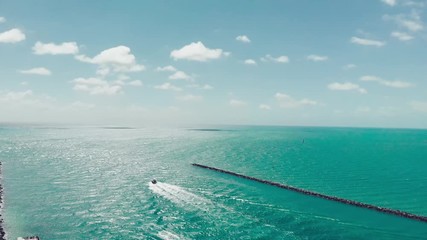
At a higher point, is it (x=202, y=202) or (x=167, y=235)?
(x=202, y=202)

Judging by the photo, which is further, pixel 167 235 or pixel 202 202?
pixel 202 202

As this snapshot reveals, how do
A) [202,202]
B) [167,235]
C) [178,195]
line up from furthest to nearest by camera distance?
[178,195] < [202,202] < [167,235]

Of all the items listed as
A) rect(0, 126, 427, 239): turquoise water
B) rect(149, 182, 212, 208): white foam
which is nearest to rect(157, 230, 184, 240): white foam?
rect(0, 126, 427, 239): turquoise water

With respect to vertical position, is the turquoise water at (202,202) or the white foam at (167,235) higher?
the turquoise water at (202,202)

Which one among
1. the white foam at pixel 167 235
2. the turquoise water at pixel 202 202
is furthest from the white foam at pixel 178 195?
the white foam at pixel 167 235

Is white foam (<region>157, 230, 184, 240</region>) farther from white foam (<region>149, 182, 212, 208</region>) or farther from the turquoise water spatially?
white foam (<region>149, 182, 212, 208</region>)

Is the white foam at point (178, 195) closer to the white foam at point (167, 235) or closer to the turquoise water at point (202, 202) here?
the turquoise water at point (202, 202)

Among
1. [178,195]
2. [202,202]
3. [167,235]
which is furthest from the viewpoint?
[178,195]

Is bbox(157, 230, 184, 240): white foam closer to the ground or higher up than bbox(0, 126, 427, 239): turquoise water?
closer to the ground

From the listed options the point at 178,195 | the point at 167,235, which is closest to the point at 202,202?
the point at 178,195

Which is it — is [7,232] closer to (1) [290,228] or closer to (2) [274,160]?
(1) [290,228]

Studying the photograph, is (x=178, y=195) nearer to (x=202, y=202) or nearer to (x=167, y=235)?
(x=202, y=202)
